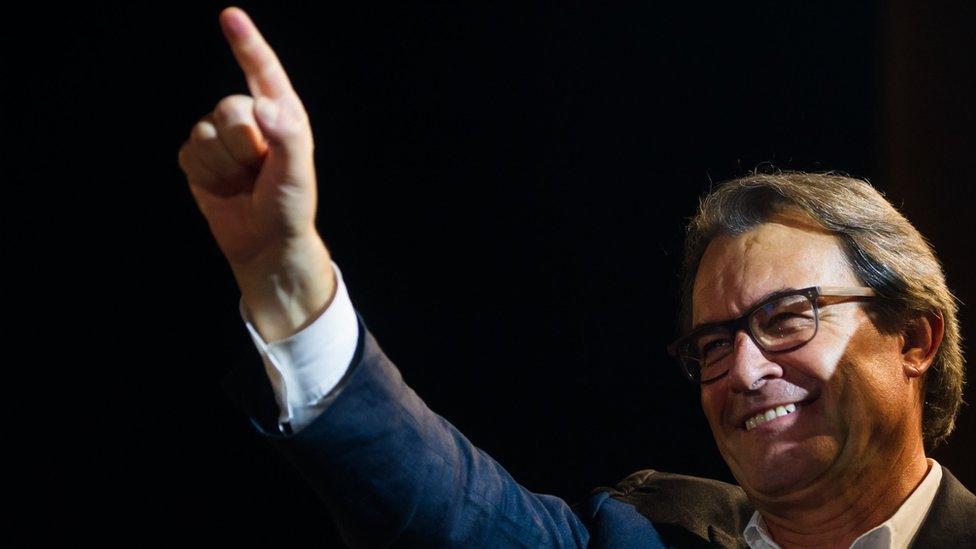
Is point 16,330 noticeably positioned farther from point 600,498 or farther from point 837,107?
point 837,107

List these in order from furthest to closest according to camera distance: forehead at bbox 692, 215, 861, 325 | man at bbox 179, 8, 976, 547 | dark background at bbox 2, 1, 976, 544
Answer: dark background at bbox 2, 1, 976, 544
forehead at bbox 692, 215, 861, 325
man at bbox 179, 8, 976, 547

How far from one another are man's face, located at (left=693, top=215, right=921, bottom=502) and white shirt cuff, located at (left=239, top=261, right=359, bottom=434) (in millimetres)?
745

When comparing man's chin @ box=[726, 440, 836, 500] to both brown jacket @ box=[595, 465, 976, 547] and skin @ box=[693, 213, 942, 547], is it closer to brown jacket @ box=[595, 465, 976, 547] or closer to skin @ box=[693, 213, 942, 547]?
skin @ box=[693, 213, 942, 547]

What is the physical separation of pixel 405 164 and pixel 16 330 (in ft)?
3.20

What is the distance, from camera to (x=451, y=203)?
8.63 ft

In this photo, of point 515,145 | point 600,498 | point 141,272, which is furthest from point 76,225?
point 600,498

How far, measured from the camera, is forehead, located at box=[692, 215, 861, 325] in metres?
1.79

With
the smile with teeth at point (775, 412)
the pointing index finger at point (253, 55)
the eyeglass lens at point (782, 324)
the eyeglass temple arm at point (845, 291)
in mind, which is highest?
the pointing index finger at point (253, 55)

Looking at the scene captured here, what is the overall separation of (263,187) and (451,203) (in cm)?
142

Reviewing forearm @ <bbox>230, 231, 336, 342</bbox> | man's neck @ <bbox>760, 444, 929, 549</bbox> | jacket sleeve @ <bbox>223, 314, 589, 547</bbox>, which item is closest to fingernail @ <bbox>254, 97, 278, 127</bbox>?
forearm @ <bbox>230, 231, 336, 342</bbox>

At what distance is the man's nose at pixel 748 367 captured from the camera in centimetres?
173

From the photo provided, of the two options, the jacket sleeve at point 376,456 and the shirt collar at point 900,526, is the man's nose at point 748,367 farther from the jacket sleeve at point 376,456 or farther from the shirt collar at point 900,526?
the jacket sleeve at point 376,456

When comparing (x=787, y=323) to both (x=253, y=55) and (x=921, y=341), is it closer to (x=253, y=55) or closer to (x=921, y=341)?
(x=921, y=341)

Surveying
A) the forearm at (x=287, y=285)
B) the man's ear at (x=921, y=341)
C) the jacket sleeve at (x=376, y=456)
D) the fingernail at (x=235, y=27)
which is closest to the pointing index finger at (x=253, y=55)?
the fingernail at (x=235, y=27)
